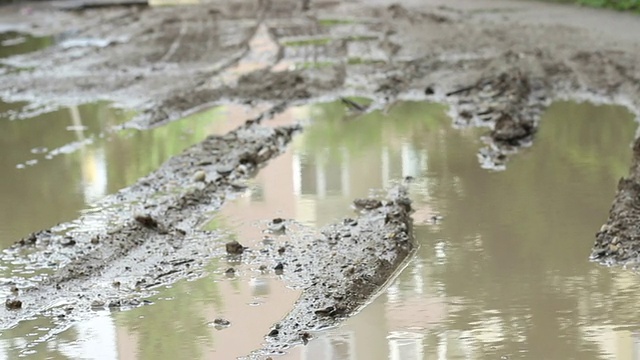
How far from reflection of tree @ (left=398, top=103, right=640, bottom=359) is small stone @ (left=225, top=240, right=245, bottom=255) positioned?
1.17 meters

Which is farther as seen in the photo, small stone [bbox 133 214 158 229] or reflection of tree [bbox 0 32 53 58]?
reflection of tree [bbox 0 32 53 58]

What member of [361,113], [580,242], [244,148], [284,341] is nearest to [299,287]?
[284,341]

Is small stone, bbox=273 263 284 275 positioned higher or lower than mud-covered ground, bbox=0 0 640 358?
lower

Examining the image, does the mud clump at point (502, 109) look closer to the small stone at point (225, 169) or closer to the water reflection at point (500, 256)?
the water reflection at point (500, 256)

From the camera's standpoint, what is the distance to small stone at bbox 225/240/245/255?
22.0ft

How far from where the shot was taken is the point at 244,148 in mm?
9242

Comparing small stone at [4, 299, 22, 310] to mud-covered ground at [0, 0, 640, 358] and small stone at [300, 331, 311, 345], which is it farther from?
small stone at [300, 331, 311, 345]

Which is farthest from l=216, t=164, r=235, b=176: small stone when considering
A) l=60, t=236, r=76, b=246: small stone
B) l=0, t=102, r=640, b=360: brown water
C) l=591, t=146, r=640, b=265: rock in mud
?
l=591, t=146, r=640, b=265: rock in mud

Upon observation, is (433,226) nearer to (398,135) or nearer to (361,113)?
(398,135)

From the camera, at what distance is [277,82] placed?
12242mm

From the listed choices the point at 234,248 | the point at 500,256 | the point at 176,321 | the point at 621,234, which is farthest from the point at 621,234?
the point at 176,321

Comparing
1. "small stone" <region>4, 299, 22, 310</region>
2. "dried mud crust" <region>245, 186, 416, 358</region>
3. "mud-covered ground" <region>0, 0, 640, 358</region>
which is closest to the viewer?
"dried mud crust" <region>245, 186, 416, 358</region>

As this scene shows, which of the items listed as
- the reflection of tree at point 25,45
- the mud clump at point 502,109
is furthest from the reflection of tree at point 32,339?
the reflection of tree at point 25,45

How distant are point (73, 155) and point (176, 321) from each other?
4406 mm
